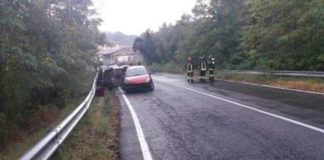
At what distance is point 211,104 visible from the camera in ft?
46.5

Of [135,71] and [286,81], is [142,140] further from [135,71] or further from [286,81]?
[135,71]

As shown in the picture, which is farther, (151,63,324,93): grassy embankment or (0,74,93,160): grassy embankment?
(151,63,324,93): grassy embankment

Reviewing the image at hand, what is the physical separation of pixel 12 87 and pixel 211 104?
6.88 m

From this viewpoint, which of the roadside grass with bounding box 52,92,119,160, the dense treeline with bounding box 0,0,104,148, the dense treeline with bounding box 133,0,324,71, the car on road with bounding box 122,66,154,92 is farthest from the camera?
the car on road with bounding box 122,66,154,92

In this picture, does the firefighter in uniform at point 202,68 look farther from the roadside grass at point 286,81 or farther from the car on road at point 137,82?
the car on road at point 137,82

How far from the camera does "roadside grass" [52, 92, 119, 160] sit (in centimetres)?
748

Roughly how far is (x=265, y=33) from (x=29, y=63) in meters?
17.7

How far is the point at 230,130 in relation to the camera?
30.1 feet

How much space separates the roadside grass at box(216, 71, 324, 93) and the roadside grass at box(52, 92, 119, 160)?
9152 mm

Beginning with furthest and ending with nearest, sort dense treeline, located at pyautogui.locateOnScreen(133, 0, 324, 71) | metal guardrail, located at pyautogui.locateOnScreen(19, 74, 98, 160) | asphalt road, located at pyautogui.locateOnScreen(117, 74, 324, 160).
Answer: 1. dense treeline, located at pyautogui.locateOnScreen(133, 0, 324, 71)
2. asphalt road, located at pyautogui.locateOnScreen(117, 74, 324, 160)
3. metal guardrail, located at pyautogui.locateOnScreen(19, 74, 98, 160)

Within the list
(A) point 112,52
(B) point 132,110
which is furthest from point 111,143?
(A) point 112,52

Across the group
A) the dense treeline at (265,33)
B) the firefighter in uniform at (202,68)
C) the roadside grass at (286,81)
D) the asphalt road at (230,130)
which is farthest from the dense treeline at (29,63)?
the dense treeline at (265,33)

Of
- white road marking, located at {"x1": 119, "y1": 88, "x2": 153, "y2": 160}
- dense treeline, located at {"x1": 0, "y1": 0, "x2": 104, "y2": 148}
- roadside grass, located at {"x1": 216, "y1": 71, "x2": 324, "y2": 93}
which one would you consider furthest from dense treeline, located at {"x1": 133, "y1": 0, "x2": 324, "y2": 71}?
white road marking, located at {"x1": 119, "y1": 88, "x2": 153, "y2": 160}

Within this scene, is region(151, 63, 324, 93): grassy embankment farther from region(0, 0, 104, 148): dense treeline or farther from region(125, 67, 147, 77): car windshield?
region(0, 0, 104, 148): dense treeline
